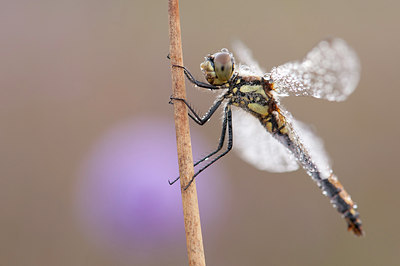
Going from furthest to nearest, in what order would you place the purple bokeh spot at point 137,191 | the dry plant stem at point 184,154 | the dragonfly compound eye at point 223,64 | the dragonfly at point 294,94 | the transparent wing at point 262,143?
1. the purple bokeh spot at point 137,191
2. the transparent wing at point 262,143
3. the dragonfly at point 294,94
4. the dragonfly compound eye at point 223,64
5. the dry plant stem at point 184,154

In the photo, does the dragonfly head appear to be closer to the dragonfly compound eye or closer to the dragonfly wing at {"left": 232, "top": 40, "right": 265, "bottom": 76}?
the dragonfly compound eye

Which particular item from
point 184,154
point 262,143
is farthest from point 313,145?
point 184,154

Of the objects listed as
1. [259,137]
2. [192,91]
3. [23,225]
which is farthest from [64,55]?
[259,137]

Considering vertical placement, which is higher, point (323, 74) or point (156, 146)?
point (156, 146)

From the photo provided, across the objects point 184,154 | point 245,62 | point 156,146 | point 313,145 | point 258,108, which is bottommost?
point 184,154

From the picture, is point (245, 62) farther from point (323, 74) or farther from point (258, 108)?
point (323, 74)

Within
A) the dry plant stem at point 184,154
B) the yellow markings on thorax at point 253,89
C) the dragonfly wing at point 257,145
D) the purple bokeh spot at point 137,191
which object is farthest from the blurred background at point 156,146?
the dry plant stem at point 184,154

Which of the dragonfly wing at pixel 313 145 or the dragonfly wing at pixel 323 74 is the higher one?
the dragonfly wing at pixel 323 74

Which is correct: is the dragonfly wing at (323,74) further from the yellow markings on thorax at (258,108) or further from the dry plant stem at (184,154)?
the dry plant stem at (184,154)
